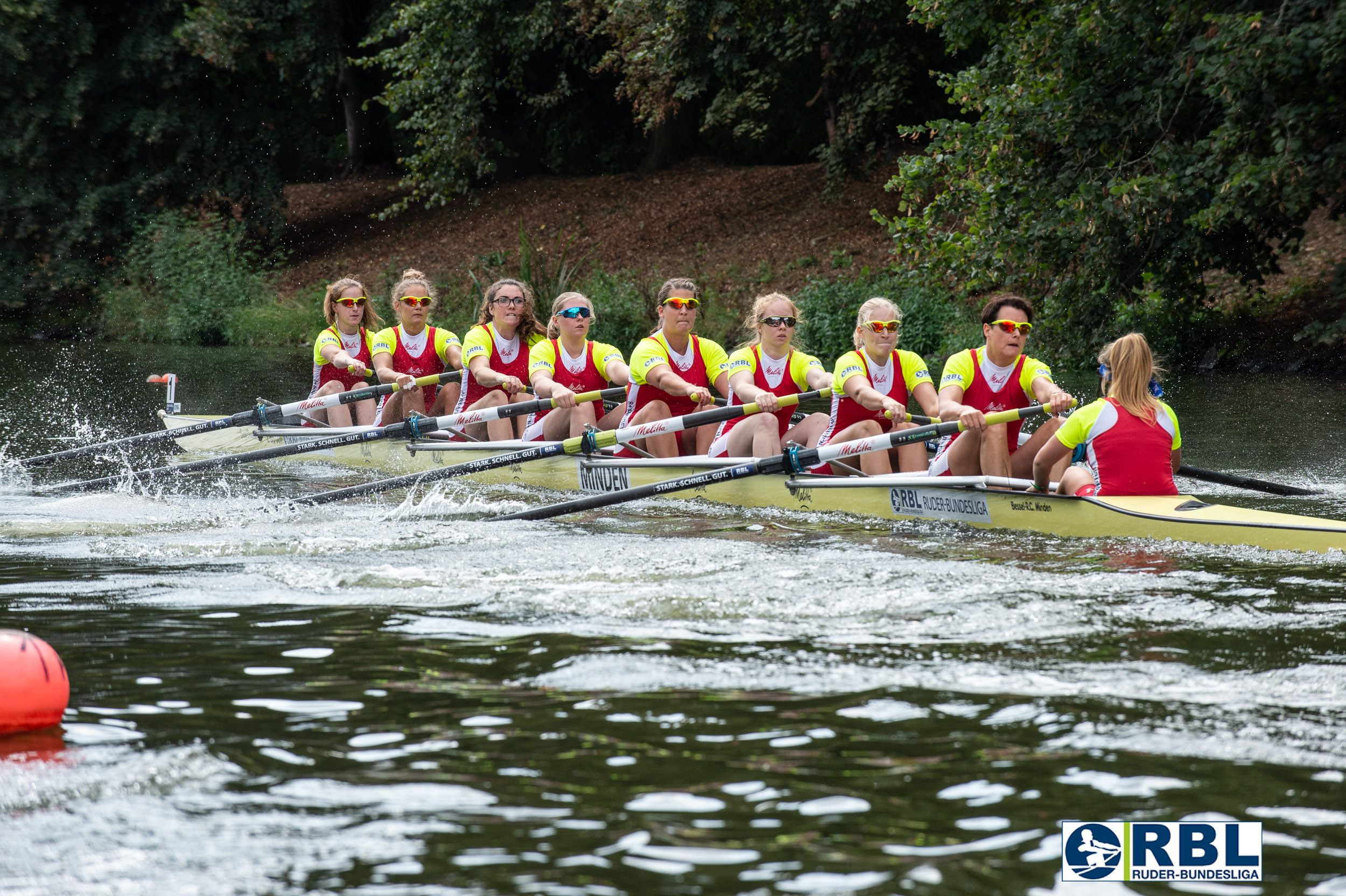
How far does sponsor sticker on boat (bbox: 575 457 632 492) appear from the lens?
900 cm

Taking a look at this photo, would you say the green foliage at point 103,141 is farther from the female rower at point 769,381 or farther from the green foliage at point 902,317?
the female rower at point 769,381

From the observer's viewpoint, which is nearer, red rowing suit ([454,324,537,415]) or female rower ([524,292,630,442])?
female rower ([524,292,630,442])

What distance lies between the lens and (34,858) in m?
3.06

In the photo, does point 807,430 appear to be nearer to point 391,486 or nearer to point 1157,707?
point 391,486

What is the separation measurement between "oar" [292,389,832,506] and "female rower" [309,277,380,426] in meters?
2.83

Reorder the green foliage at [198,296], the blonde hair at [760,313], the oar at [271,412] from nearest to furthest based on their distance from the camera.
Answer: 1. the blonde hair at [760,313]
2. the oar at [271,412]
3. the green foliage at [198,296]

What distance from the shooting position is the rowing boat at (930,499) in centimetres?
620

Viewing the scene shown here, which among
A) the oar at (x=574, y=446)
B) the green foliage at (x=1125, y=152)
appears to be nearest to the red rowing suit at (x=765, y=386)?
the oar at (x=574, y=446)

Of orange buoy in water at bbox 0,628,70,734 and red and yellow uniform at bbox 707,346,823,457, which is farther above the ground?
red and yellow uniform at bbox 707,346,823,457

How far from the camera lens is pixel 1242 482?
8.04 metres

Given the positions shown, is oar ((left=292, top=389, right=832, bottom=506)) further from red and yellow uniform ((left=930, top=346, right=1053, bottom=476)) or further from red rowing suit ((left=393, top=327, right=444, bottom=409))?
red rowing suit ((left=393, top=327, right=444, bottom=409))

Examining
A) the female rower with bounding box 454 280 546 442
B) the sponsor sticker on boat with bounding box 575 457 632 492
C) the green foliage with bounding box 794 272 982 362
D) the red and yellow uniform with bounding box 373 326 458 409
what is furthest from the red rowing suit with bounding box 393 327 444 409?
the green foliage with bounding box 794 272 982 362

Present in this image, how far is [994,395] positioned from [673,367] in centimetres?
231

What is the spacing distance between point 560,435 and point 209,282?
19196 mm
